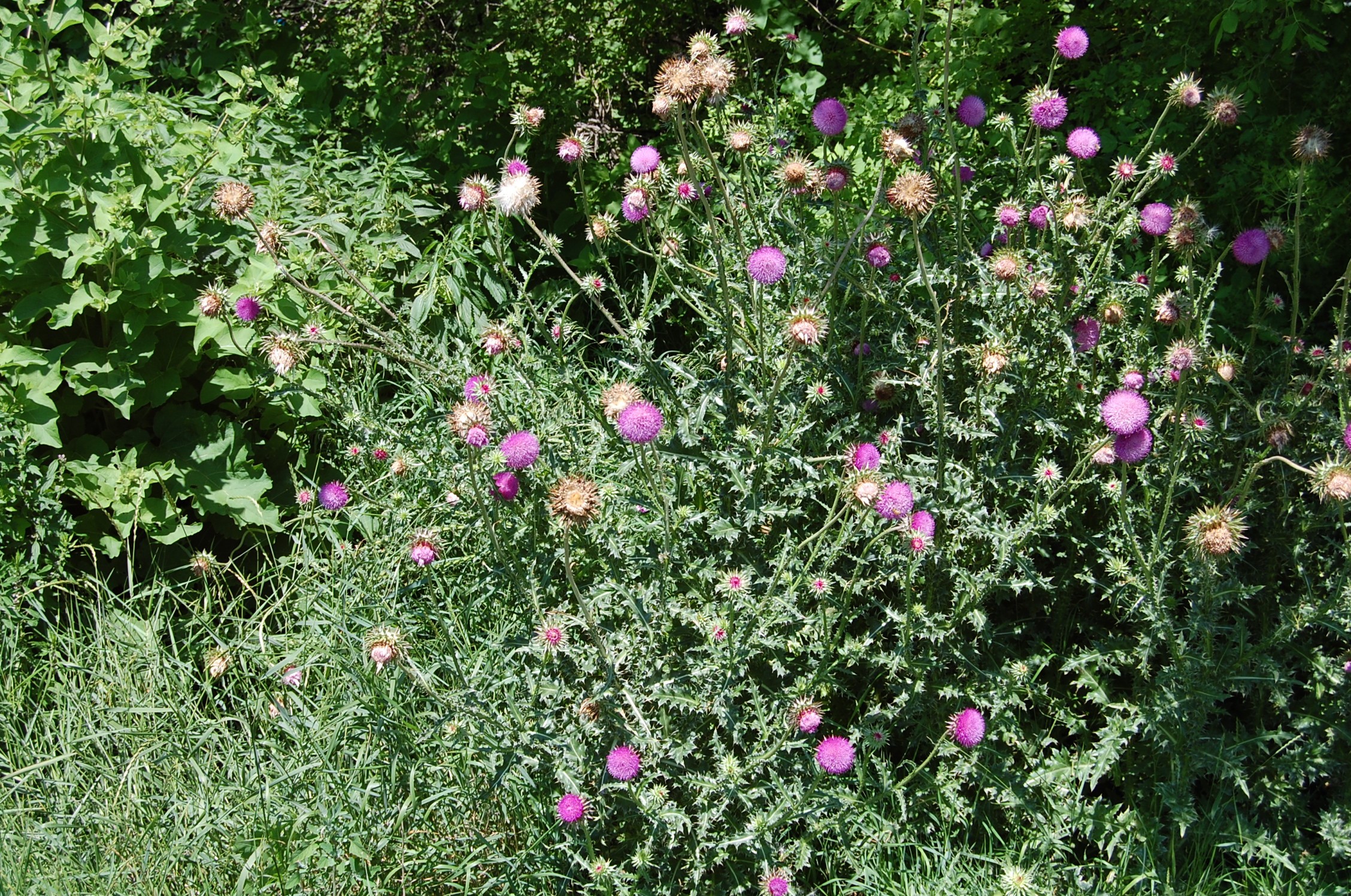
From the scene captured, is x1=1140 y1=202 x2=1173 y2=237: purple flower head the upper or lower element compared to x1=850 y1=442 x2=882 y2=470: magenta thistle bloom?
upper

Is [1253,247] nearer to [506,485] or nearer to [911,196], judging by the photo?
[911,196]

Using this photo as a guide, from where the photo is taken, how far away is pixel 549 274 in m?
4.38

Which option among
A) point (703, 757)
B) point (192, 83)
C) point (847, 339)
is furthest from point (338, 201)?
point (703, 757)

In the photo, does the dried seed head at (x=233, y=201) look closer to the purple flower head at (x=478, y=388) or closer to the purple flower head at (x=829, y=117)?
the purple flower head at (x=478, y=388)

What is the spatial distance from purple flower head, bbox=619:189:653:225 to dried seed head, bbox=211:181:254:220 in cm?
81

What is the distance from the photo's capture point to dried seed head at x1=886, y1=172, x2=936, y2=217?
205cm

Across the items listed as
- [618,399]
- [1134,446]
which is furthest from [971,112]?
[618,399]

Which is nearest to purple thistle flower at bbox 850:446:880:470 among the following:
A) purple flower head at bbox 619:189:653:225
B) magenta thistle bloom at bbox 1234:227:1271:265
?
purple flower head at bbox 619:189:653:225

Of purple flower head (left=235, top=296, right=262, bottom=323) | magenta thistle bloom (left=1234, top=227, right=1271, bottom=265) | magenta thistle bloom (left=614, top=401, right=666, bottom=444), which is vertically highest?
magenta thistle bloom (left=1234, top=227, right=1271, bottom=265)

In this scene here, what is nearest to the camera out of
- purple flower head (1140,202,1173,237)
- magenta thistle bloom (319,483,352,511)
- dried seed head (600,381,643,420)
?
dried seed head (600,381,643,420)

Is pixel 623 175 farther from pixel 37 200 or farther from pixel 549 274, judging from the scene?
pixel 37 200

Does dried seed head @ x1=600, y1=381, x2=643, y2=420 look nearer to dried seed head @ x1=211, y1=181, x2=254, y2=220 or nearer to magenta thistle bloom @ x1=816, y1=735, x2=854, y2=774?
magenta thistle bloom @ x1=816, y1=735, x2=854, y2=774

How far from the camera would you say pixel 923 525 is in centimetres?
208

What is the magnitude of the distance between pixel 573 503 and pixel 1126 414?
1.01 metres
